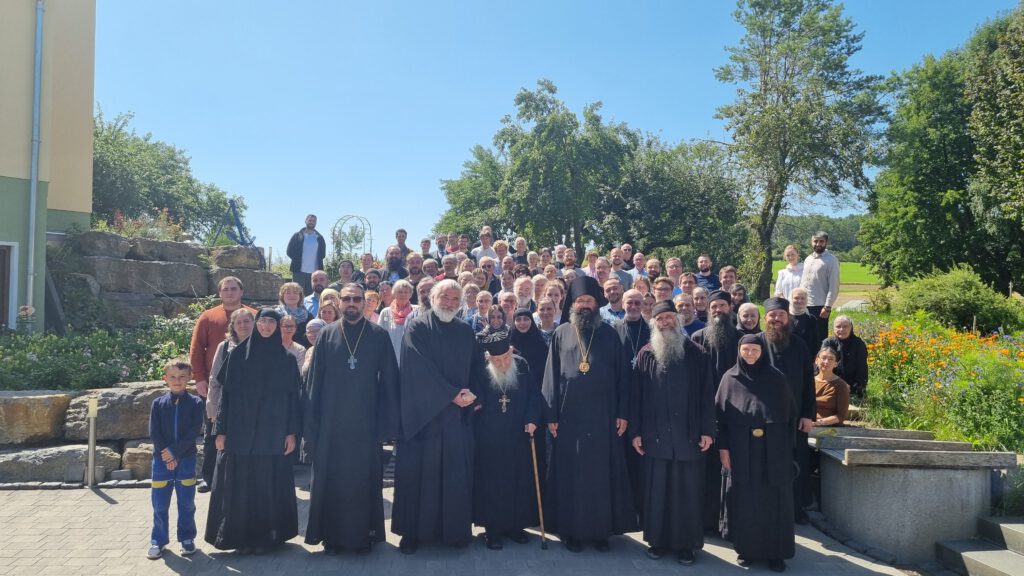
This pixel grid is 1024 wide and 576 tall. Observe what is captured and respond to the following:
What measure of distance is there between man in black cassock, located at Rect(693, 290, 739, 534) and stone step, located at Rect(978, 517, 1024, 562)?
90.1 inches

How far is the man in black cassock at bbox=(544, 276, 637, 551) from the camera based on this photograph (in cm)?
564

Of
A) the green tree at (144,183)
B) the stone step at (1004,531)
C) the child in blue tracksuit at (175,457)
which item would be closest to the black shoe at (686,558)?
the stone step at (1004,531)

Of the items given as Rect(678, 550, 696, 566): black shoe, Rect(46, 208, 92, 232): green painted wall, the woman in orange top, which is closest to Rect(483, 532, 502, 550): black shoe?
Rect(678, 550, 696, 566): black shoe

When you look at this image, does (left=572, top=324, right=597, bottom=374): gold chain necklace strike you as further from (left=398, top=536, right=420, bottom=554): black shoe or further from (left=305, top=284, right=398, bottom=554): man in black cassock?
(left=398, top=536, right=420, bottom=554): black shoe

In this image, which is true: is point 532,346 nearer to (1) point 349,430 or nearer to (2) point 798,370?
(1) point 349,430

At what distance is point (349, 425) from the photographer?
556cm

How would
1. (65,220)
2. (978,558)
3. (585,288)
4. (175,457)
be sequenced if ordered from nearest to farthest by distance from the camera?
1. (175,457)
2. (978,558)
3. (585,288)
4. (65,220)

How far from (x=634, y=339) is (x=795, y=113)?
22860 millimetres

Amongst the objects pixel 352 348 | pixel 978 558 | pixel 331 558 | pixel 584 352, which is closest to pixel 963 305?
pixel 978 558

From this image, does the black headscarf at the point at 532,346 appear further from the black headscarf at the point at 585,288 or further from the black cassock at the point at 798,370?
the black cassock at the point at 798,370

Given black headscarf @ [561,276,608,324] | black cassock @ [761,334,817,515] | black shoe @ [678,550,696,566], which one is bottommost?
black shoe @ [678,550,696,566]

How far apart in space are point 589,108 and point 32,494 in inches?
1051

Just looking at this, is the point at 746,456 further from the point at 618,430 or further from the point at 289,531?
the point at 289,531

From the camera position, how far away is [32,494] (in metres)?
6.88
